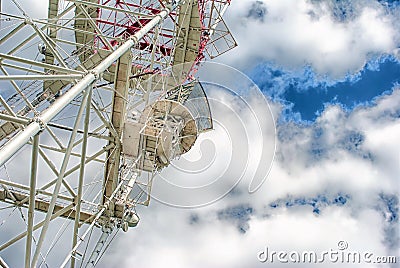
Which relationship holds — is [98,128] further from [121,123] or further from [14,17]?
[14,17]

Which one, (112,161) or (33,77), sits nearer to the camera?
(33,77)

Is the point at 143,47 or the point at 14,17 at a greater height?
the point at 143,47

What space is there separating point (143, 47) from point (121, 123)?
28.2 feet

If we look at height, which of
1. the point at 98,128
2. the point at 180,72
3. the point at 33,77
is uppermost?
the point at 180,72

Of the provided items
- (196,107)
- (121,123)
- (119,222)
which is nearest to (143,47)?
(196,107)

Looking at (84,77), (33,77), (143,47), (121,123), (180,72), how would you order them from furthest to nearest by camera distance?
(143,47), (180,72), (121,123), (84,77), (33,77)

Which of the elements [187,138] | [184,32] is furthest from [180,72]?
[187,138]

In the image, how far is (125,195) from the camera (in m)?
18.9

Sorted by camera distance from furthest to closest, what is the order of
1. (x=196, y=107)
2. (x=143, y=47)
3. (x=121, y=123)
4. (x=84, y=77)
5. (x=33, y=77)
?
1. (x=143, y=47)
2. (x=196, y=107)
3. (x=121, y=123)
4. (x=84, y=77)
5. (x=33, y=77)

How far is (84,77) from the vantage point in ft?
35.7

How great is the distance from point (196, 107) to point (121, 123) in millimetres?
4482

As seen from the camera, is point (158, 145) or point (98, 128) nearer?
point (158, 145)

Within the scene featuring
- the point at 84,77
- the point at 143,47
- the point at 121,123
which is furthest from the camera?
the point at 143,47

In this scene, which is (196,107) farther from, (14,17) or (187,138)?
(14,17)
